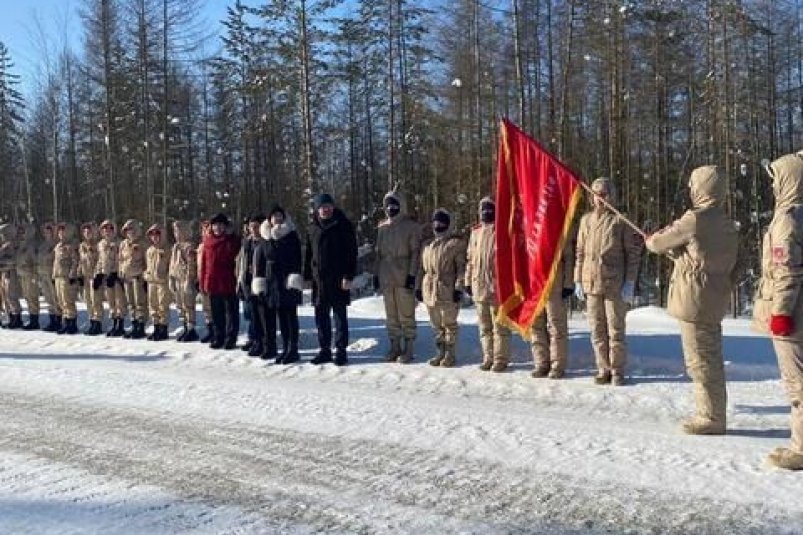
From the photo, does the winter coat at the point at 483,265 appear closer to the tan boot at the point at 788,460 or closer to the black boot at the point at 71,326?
the tan boot at the point at 788,460

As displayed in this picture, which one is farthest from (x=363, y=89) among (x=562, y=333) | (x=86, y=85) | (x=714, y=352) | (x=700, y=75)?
(x=714, y=352)

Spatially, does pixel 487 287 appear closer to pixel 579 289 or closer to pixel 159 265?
pixel 579 289

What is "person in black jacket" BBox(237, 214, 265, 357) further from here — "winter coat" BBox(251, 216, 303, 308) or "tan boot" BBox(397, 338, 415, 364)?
"tan boot" BBox(397, 338, 415, 364)

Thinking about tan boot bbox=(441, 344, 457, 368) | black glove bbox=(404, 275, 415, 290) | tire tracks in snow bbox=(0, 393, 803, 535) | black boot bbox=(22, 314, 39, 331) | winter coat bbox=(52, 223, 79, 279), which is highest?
winter coat bbox=(52, 223, 79, 279)

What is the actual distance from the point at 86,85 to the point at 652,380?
38989 millimetres

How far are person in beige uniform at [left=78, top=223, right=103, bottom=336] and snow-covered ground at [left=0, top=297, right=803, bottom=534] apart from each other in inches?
160

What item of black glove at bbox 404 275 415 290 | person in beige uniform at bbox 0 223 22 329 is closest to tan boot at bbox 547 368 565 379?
black glove at bbox 404 275 415 290

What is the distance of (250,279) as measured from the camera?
11742mm

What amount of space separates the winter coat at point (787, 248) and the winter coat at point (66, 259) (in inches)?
509

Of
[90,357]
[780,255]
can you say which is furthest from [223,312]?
[780,255]

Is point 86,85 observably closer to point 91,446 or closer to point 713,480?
point 91,446

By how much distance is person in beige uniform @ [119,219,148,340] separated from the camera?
13.9 meters

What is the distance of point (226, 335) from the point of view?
12.5 meters

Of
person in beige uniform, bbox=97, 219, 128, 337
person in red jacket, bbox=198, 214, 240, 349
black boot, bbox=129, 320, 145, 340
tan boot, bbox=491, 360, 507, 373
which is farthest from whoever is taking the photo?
person in beige uniform, bbox=97, 219, 128, 337
